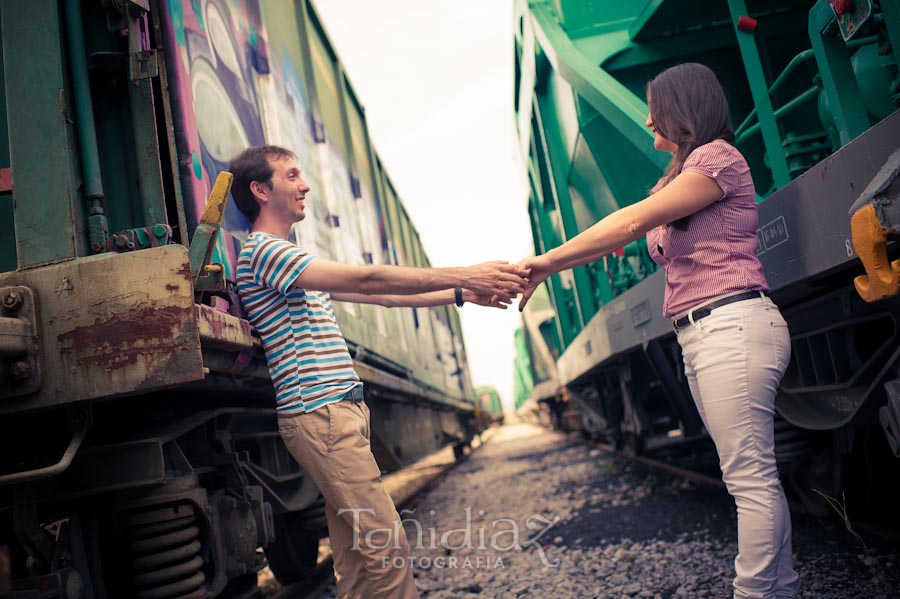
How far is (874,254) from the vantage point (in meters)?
1.70

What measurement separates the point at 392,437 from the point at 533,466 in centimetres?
433

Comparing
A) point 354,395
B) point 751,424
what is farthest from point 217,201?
point 751,424

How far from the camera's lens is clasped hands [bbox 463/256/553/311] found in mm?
2654

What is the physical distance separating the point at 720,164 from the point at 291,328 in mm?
1390

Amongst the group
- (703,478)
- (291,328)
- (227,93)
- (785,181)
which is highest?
(227,93)

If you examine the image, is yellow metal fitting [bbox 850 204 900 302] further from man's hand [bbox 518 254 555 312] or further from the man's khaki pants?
the man's khaki pants

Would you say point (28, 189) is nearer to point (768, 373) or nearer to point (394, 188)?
point (768, 373)

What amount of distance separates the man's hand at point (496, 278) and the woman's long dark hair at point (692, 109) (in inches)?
30.8

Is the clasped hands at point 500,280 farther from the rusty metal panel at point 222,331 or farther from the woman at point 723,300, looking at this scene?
the rusty metal panel at point 222,331

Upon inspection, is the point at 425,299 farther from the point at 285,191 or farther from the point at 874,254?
the point at 874,254

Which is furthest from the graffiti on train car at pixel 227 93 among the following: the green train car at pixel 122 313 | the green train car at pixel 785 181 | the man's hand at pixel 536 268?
the green train car at pixel 785 181

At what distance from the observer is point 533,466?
31.9ft

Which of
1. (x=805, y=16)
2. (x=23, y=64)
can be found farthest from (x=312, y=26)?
(x=23, y=64)

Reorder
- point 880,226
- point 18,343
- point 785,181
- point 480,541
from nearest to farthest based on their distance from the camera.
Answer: point 880,226, point 18,343, point 785,181, point 480,541
